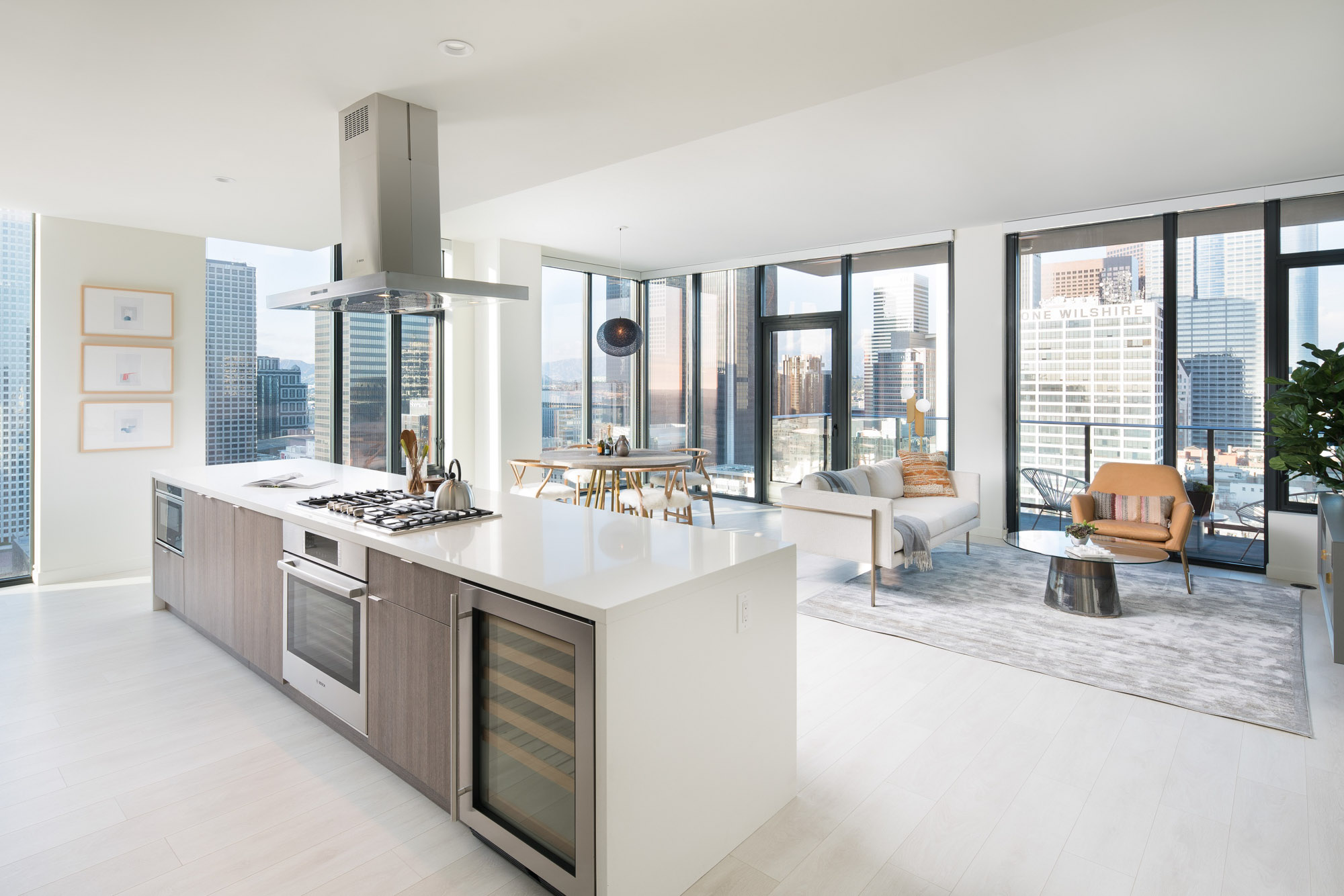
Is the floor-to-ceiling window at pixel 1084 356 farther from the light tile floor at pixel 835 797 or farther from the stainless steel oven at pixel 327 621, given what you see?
the stainless steel oven at pixel 327 621

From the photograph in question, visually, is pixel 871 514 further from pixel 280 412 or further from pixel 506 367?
pixel 280 412

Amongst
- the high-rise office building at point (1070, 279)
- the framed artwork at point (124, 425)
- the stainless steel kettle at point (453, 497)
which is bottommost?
the stainless steel kettle at point (453, 497)

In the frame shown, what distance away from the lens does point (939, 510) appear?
16.8 feet

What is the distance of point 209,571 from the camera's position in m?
3.45

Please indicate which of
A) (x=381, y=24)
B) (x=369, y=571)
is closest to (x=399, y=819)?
(x=369, y=571)

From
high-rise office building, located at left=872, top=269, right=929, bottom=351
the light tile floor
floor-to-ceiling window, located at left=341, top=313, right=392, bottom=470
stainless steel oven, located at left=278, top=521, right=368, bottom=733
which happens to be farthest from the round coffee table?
floor-to-ceiling window, located at left=341, top=313, right=392, bottom=470

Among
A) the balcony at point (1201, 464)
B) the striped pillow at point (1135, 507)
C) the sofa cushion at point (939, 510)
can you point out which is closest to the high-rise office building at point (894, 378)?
the balcony at point (1201, 464)

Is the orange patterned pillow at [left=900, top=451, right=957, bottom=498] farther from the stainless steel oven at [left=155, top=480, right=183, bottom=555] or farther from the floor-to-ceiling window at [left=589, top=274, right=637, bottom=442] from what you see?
the stainless steel oven at [left=155, top=480, right=183, bottom=555]

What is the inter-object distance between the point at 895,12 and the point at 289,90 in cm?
231

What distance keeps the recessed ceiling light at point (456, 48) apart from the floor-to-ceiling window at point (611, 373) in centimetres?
555

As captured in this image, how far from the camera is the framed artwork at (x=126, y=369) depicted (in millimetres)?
4836

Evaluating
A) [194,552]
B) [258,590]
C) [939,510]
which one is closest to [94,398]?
[194,552]

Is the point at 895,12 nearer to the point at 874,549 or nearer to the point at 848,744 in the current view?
the point at 848,744

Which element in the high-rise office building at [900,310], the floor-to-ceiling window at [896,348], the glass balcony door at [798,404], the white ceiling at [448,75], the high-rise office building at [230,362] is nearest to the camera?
the white ceiling at [448,75]
